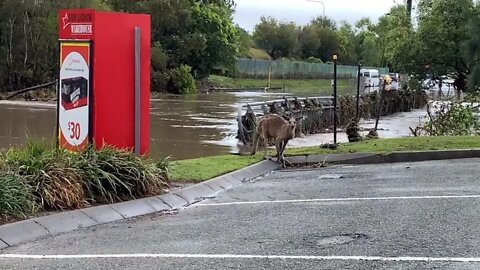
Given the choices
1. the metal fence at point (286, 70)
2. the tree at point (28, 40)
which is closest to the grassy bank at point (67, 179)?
the tree at point (28, 40)

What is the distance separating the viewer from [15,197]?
26.9 feet

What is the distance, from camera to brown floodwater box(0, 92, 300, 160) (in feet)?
64.9

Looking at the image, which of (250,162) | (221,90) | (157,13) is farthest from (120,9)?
(250,162)

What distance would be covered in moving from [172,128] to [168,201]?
645 inches

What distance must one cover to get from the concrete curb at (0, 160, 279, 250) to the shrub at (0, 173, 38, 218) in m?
0.21

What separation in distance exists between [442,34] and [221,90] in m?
35.1

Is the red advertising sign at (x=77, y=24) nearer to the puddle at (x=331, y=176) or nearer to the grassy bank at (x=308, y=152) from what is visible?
the grassy bank at (x=308, y=152)

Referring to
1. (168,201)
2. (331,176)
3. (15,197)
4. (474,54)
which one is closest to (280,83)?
(474,54)

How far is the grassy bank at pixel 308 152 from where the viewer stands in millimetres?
12344

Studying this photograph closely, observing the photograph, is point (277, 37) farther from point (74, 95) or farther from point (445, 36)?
point (74, 95)

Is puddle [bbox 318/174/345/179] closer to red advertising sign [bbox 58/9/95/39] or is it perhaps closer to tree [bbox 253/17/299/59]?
red advertising sign [bbox 58/9/95/39]

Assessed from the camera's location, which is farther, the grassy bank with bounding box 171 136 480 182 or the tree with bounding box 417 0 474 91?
the tree with bounding box 417 0 474 91

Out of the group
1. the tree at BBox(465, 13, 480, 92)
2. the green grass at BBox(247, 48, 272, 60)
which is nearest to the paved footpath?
the tree at BBox(465, 13, 480, 92)

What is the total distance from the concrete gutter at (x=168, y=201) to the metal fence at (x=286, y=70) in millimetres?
66379
